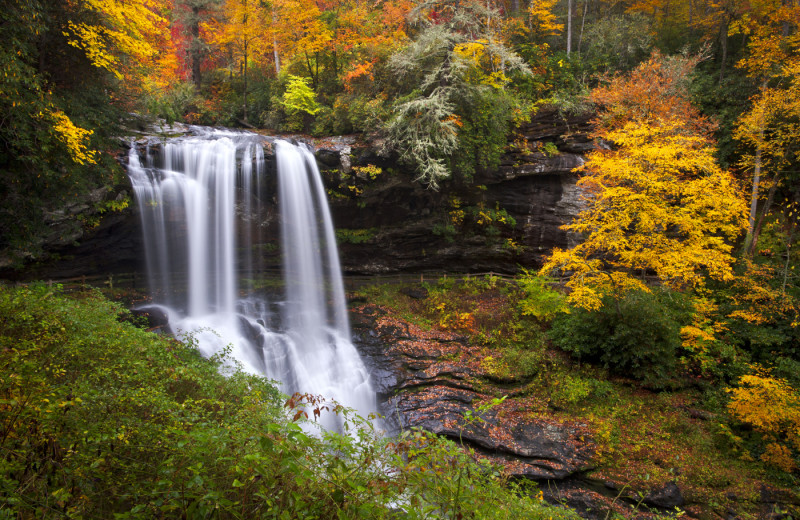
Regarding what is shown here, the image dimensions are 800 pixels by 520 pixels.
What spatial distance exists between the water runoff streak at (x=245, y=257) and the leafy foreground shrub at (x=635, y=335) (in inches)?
284

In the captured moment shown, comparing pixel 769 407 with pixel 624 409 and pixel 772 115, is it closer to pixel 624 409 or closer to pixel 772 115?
pixel 624 409

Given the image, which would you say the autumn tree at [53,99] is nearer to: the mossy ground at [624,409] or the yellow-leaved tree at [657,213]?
the mossy ground at [624,409]

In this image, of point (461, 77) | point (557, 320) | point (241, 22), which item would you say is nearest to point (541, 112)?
point (461, 77)

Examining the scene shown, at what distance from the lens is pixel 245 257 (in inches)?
616

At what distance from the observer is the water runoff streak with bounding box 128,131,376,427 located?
11055 mm

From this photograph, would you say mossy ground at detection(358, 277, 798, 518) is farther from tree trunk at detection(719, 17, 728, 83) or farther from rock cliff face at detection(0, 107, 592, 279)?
tree trunk at detection(719, 17, 728, 83)

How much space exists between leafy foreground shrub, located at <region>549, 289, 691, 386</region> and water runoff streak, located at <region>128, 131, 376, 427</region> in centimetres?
721

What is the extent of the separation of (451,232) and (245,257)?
958 centimetres

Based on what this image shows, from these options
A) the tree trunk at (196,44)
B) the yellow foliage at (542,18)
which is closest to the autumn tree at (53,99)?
the tree trunk at (196,44)

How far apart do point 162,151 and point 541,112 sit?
53.4ft

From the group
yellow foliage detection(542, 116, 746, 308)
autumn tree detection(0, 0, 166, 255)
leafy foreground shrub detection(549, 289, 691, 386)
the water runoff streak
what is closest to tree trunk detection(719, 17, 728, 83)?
yellow foliage detection(542, 116, 746, 308)

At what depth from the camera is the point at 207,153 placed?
13695 mm

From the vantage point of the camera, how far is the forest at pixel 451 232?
258cm

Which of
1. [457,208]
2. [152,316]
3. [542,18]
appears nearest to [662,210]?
[457,208]
